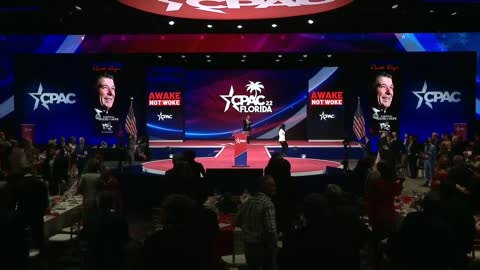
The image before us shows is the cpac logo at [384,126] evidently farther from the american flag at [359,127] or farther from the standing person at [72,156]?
the standing person at [72,156]

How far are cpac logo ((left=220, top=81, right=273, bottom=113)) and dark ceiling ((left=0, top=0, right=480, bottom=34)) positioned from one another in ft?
29.4

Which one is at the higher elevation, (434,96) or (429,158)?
(434,96)

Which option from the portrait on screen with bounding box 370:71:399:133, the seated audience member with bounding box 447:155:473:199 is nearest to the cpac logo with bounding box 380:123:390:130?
the portrait on screen with bounding box 370:71:399:133

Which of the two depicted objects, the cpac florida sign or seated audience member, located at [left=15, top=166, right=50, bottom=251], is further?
the cpac florida sign

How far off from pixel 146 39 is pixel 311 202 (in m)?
16.8

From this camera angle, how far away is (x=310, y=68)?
2564 centimetres

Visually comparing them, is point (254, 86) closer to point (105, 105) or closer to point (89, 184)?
point (105, 105)

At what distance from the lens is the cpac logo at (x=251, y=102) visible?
2617cm

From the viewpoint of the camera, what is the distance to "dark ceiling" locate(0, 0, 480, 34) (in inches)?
557

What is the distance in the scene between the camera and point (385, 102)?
21.0 meters

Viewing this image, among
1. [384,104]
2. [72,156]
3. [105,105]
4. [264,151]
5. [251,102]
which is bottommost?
[264,151]

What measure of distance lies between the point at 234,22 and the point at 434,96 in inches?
391

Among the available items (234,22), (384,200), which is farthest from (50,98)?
(384,200)

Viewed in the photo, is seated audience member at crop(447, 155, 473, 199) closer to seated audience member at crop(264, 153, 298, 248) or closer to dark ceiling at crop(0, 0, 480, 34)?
seated audience member at crop(264, 153, 298, 248)
